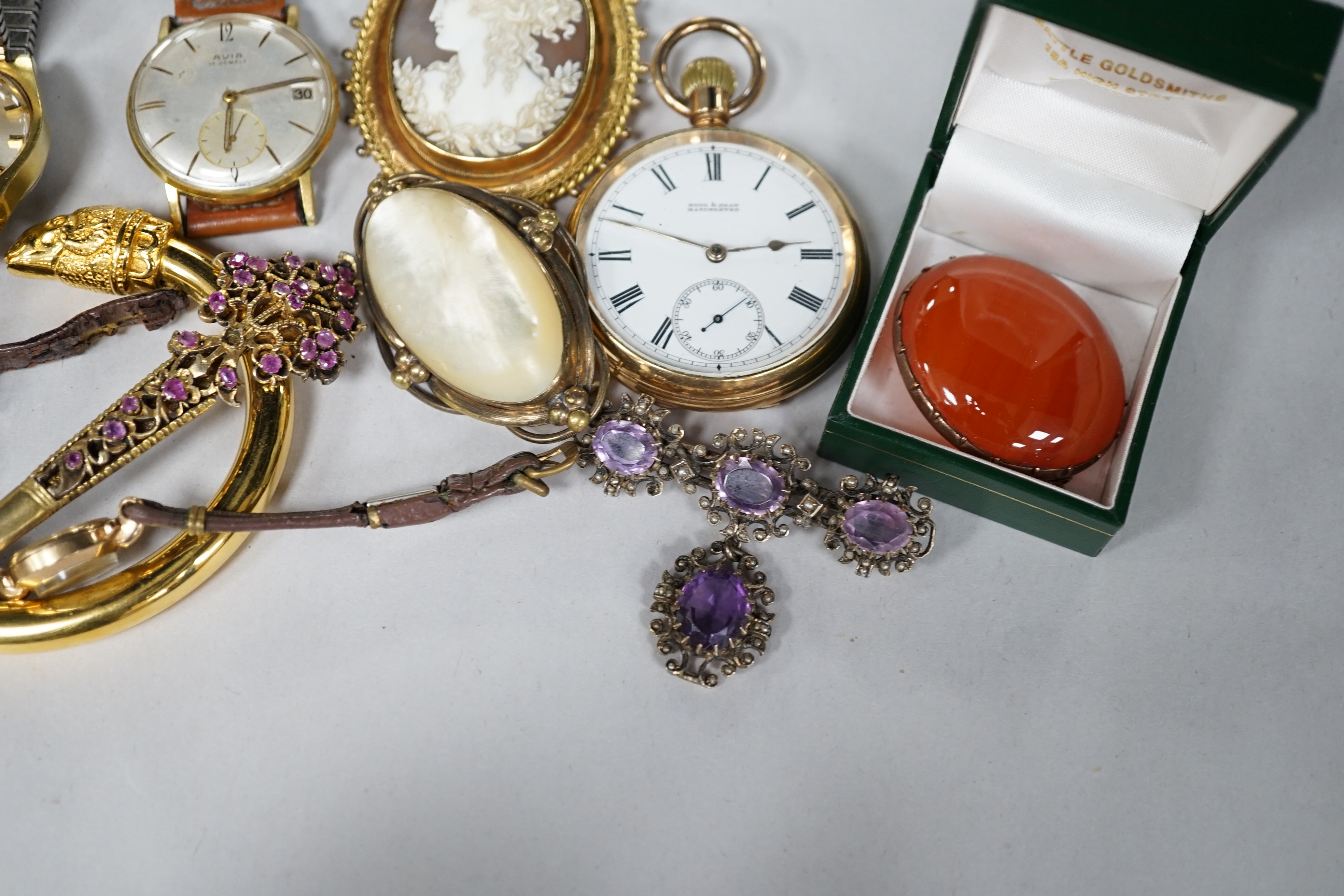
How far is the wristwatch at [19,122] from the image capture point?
1.89m

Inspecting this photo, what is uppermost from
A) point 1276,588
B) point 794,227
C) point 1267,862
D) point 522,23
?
point 522,23

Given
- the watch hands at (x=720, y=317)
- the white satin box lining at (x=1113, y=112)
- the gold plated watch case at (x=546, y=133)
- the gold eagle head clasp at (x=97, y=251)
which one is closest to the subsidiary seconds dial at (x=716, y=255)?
the watch hands at (x=720, y=317)

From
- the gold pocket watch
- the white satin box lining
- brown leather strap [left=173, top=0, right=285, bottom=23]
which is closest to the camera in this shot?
the white satin box lining

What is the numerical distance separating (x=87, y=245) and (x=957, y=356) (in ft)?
5.21

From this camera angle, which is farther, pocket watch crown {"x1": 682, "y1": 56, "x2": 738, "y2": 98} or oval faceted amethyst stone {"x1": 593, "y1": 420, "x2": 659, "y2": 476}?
pocket watch crown {"x1": 682, "y1": 56, "x2": 738, "y2": 98}

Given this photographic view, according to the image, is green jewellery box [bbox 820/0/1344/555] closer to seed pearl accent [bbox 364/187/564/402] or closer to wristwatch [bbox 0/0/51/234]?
seed pearl accent [bbox 364/187/564/402]

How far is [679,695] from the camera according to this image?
169 centimetres

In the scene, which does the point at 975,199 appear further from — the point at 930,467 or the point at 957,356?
the point at 930,467

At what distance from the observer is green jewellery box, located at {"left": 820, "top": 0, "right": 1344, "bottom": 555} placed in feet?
4.58

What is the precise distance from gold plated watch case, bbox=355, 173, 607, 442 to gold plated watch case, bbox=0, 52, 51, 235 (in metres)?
0.76

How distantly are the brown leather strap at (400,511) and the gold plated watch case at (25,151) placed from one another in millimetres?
745

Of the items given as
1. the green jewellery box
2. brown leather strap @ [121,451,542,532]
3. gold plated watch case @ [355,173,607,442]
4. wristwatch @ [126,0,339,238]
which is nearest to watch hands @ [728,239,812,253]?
the green jewellery box

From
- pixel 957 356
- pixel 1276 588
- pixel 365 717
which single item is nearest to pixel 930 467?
pixel 957 356

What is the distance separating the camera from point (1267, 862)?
163cm
